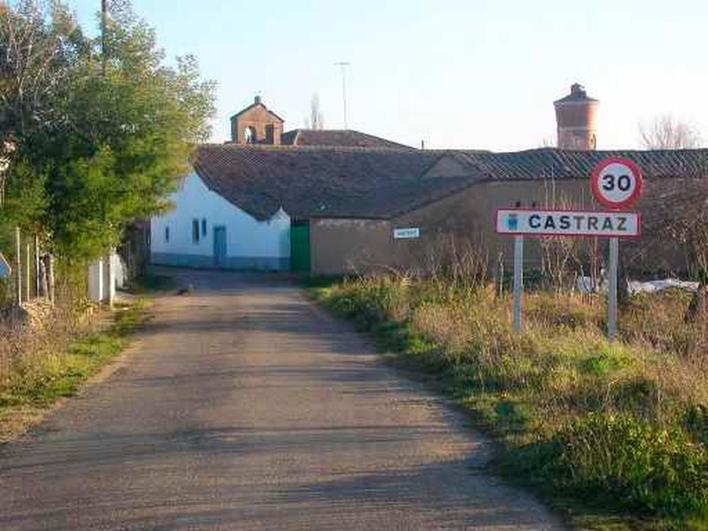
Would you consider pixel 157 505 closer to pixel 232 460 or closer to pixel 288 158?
pixel 232 460

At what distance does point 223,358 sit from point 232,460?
26.9 feet

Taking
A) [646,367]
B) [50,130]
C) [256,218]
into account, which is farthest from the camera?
[256,218]

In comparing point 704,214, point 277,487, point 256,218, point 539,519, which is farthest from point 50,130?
point 256,218

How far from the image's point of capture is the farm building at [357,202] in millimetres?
40781

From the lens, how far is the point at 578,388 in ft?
41.7

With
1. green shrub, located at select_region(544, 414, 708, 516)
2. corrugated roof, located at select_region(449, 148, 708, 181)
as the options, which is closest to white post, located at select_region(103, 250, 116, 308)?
corrugated roof, located at select_region(449, 148, 708, 181)

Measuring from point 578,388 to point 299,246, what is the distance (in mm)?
34688

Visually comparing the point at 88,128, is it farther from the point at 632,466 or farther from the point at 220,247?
the point at 220,247

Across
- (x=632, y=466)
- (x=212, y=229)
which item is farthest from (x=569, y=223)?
(x=212, y=229)

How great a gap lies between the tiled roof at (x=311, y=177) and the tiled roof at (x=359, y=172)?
34mm

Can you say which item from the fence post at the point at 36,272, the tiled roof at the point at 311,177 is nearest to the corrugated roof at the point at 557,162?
the tiled roof at the point at 311,177

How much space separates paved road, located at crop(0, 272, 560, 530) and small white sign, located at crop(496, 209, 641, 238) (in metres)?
2.67

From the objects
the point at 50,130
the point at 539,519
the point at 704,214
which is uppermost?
the point at 50,130

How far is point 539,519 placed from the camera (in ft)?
25.7
